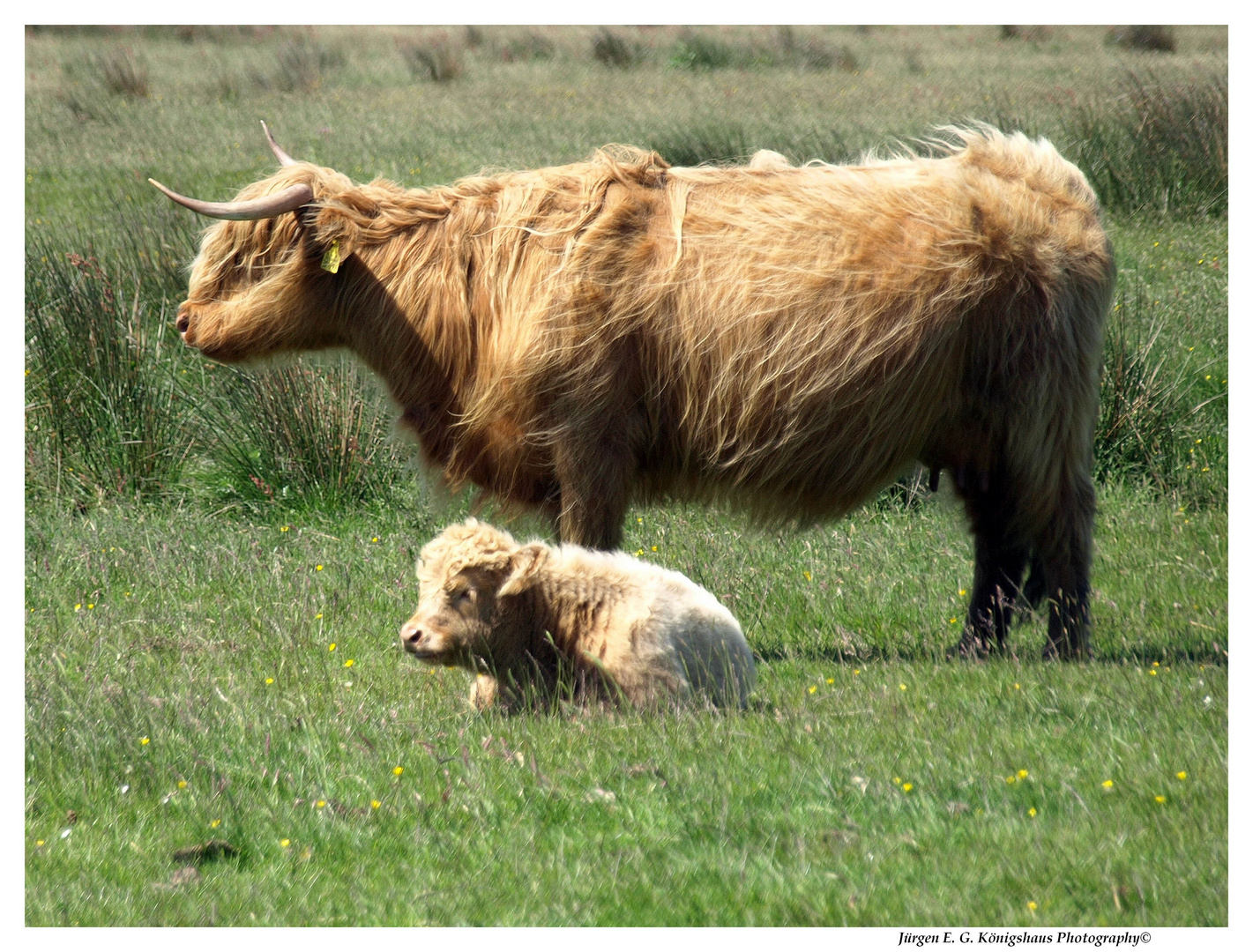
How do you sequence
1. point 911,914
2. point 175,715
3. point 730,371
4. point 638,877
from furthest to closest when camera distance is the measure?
point 730,371
point 175,715
point 638,877
point 911,914

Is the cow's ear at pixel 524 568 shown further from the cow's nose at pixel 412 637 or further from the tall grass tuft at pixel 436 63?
the tall grass tuft at pixel 436 63

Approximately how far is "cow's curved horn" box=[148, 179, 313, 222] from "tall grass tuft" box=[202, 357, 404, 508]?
263 cm

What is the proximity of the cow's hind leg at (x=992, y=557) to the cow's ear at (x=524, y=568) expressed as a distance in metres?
1.82

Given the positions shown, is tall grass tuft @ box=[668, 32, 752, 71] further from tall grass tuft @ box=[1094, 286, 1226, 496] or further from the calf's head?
the calf's head

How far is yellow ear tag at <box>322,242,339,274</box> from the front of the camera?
17.2 feet

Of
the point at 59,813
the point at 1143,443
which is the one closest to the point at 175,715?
the point at 59,813

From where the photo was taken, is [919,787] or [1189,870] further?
[919,787]

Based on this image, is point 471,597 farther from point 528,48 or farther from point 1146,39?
point 528,48

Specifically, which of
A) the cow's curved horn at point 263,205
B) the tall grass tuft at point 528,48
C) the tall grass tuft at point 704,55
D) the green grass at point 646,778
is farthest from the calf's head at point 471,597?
the tall grass tuft at point 528,48

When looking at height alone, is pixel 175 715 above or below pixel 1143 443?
above

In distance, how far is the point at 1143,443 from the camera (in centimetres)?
818

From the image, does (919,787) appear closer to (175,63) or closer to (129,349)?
(129,349)

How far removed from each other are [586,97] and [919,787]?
1588 centimetres

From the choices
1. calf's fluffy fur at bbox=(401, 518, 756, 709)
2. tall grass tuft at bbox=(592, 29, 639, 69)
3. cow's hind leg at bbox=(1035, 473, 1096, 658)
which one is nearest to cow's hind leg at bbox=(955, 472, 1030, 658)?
cow's hind leg at bbox=(1035, 473, 1096, 658)
